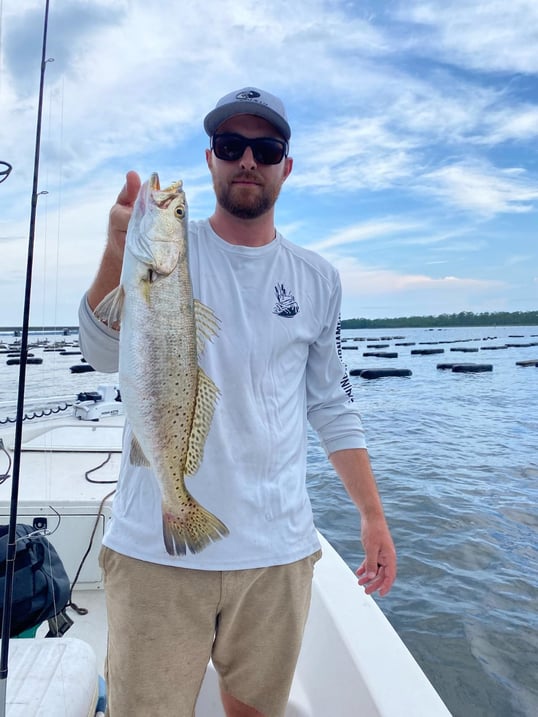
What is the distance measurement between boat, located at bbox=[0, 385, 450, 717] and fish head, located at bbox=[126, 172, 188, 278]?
1.93 metres

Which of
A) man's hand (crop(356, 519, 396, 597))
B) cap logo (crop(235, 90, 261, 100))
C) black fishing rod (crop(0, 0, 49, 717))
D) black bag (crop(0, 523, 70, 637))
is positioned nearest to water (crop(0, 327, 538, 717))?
man's hand (crop(356, 519, 396, 597))

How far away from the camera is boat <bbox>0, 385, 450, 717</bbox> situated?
2492 mm

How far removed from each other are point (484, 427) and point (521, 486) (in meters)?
6.86

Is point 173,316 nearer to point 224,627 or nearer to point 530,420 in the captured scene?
point 224,627

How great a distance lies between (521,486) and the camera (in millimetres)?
11023

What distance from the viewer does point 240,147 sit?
226 cm

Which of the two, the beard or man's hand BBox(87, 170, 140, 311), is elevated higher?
the beard

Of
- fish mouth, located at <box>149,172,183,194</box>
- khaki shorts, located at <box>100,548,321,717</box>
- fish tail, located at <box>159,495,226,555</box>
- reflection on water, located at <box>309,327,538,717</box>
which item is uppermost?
fish mouth, located at <box>149,172,183,194</box>

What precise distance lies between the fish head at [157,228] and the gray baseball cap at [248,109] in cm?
45

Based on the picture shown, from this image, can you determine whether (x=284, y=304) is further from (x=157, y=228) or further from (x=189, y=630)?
(x=189, y=630)

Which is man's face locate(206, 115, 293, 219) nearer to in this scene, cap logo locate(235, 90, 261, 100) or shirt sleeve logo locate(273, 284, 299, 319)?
cap logo locate(235, 90, 261, 100)

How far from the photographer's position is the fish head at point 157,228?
1.90 metres

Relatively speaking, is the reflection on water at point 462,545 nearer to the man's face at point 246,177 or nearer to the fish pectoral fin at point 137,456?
the fish pectoral fin at point 137,456

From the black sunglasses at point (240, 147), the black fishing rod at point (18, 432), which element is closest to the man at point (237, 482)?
the black sunglasses at point (240, 147)
